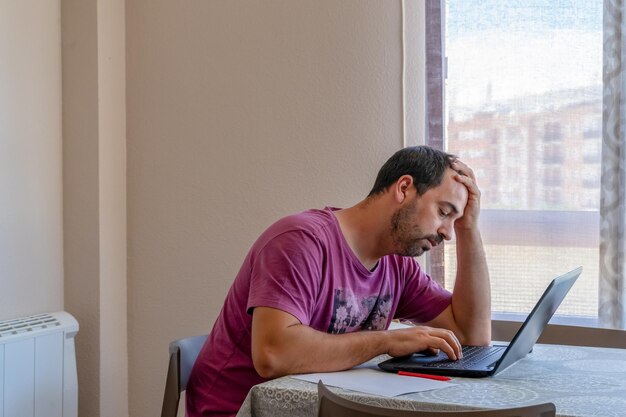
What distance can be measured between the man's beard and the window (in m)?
0.75

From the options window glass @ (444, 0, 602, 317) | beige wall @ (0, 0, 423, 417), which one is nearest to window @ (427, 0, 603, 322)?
window glass @ (444, 0, 602, 317)

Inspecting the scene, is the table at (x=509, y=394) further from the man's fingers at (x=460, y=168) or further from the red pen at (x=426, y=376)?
the man's fingers at (x=460, y=168)

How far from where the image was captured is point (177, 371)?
5.39 ft

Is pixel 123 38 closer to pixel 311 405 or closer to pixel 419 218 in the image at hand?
pixel 419 218

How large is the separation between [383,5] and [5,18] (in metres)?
1.25

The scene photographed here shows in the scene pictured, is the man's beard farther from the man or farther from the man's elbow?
the man's elbow

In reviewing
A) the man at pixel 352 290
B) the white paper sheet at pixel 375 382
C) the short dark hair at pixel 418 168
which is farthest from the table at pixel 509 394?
the short dark hair at pixel 418 168

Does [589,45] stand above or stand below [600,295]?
above

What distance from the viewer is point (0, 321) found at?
2.48 meters

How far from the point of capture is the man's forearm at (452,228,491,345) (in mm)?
1960

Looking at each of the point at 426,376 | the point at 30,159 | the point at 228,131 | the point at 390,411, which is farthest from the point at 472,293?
the point at 30,159

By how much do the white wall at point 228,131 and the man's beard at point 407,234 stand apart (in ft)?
2.52

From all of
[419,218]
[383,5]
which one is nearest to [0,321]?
[419,218]

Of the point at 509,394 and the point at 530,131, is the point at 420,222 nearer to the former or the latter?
the point at 509,394
